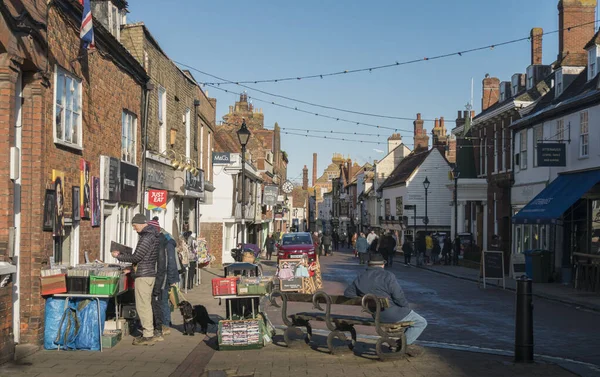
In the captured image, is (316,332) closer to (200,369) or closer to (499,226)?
(200,369)

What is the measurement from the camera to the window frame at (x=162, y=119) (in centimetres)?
2173

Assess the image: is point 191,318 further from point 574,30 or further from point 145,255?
point 574,30

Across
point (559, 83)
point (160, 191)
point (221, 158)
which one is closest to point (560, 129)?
point (559, 83)

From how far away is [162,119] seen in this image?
866 inches

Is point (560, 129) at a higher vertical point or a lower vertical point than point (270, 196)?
higher

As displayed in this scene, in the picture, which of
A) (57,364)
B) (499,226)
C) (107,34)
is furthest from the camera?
(499,226)

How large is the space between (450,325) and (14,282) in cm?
839

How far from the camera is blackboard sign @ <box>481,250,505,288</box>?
2427 cm

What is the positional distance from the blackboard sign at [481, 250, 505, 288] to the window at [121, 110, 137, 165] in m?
12.3

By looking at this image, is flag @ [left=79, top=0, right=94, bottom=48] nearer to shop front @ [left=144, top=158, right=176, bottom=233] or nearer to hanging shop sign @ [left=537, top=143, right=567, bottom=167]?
shop front @ [left=144, top=158, right=176, bottom=233]

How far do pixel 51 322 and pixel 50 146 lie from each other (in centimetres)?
268

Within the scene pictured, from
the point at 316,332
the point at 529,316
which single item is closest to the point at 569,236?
the point at 316,332

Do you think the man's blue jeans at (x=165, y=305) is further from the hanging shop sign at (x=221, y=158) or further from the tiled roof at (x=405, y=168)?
the tiled roof at (x=405, y=168)

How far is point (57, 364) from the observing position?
9.54 meters
